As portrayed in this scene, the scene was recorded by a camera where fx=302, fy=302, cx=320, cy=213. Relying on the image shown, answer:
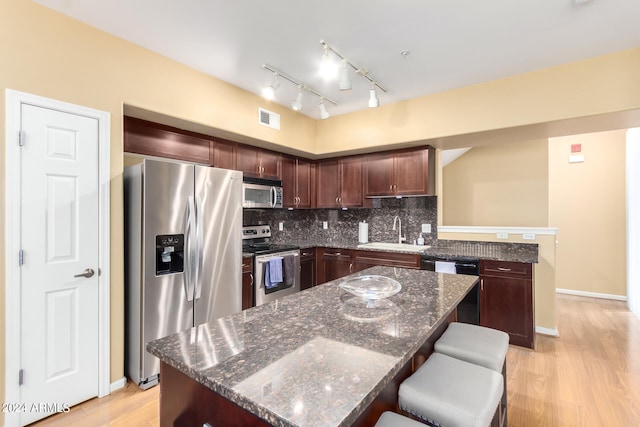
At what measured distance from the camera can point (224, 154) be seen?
3.48 m

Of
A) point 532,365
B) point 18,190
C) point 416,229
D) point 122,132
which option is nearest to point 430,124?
point 416,229

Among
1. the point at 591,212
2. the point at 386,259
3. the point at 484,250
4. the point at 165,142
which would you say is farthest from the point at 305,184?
the point at 591,212

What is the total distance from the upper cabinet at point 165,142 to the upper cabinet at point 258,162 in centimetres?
42

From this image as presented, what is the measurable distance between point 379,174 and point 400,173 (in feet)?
0.97

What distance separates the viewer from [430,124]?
136 inches

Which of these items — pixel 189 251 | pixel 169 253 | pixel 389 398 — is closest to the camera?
pixel 389 398

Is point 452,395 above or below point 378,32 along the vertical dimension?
below

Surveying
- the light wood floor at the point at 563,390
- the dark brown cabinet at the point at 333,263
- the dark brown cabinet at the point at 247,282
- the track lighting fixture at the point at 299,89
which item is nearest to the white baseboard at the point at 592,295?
the light wood floor at the point at 563,390

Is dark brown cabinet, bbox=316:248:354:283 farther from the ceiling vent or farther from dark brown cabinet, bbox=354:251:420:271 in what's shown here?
the ceiling vent

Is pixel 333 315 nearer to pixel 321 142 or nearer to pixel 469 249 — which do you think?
pixel 469 249

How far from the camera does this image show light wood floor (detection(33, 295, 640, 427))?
204 centimetres

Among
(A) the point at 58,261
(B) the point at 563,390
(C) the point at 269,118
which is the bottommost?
(B) the point at 563,390

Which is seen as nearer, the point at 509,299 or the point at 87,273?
the point at 87,273

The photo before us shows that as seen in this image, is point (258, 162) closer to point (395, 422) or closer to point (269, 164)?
point (269, 164)
